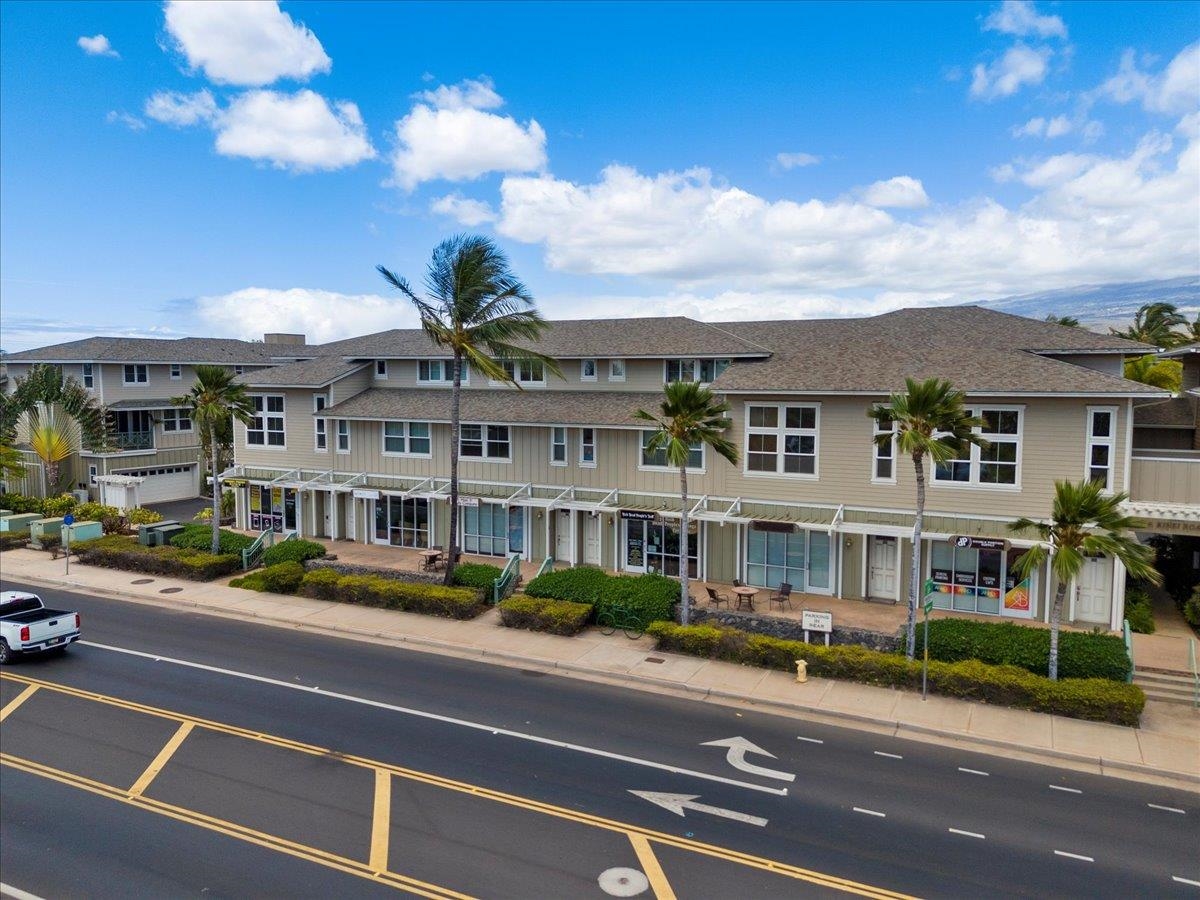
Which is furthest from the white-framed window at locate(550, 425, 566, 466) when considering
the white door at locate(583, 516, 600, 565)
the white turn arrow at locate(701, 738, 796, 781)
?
the white turn arrow at locate(701, 738, 796, 781)

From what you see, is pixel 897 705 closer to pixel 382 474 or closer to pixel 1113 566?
pixel 1113 566

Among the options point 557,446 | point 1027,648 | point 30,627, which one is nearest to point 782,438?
point 557,446

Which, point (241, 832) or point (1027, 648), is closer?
point (241, 832)

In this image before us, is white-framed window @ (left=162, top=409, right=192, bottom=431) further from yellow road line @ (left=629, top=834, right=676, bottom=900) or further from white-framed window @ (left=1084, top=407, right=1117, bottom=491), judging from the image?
white-framed window @ (left=1084, top=407, right=1117, bottom=491)

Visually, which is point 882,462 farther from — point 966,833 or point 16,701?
point 16,701

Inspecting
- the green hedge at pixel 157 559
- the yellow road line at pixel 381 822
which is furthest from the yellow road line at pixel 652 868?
the green hedge at pixel 157 559

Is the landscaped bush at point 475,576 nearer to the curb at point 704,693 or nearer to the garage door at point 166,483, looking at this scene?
the curb at point 704,693
